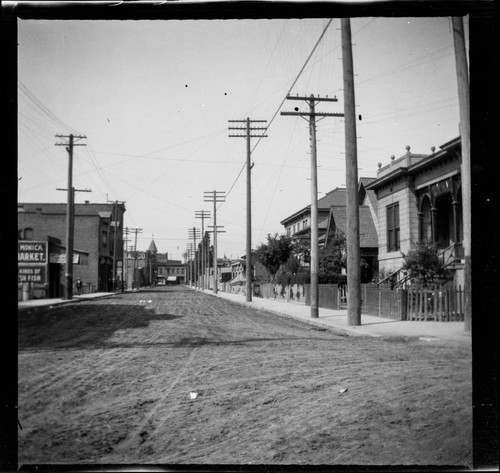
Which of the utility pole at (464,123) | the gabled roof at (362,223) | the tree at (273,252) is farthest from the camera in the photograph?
the tree at (273,252)

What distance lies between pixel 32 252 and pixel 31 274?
15 cm

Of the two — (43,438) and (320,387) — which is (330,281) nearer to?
(320,387)

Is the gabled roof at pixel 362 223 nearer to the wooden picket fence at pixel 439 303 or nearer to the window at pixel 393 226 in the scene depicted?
the wooden picket fence at pixel 439 303

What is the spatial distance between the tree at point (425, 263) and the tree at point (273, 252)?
2960cm

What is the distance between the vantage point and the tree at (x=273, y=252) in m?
35.8

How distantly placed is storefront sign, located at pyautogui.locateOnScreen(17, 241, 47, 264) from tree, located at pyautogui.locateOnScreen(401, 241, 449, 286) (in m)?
3.54

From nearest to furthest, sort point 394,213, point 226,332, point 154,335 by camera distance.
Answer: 1. point 154,335
2. point 226,332
3. point 394,213

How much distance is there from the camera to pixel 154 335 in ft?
11.4

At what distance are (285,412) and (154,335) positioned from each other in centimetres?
125

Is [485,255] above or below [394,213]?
below

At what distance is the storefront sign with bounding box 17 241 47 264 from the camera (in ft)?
9.82

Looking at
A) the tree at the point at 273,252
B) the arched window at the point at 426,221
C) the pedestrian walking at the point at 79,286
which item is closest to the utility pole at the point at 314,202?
the arched window at the point at 426,221

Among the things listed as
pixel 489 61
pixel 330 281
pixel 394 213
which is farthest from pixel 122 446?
pixel 330 281

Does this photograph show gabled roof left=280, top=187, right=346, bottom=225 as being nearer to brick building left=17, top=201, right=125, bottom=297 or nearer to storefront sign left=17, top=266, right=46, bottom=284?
brick building left=17, top=201, right=125, bottom=297
